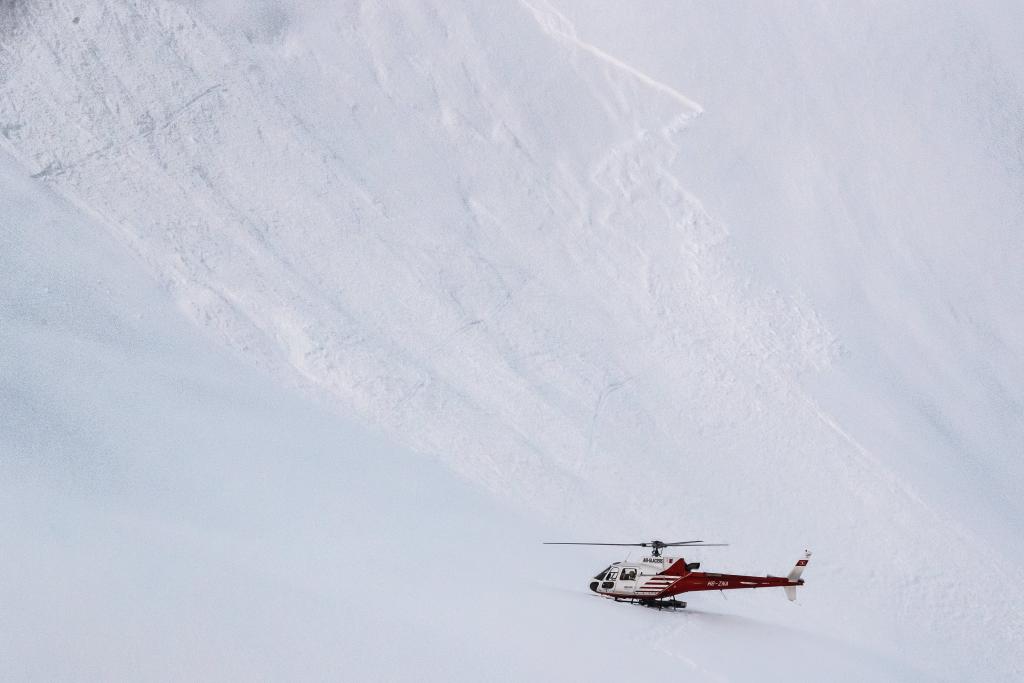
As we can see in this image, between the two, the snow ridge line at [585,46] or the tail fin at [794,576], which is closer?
the tail fin at [794,576]

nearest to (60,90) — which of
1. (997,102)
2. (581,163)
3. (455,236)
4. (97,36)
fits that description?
(97,36)

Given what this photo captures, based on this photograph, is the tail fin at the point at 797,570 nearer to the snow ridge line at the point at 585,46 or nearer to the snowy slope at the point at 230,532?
the snowy slope at the point at 230,532

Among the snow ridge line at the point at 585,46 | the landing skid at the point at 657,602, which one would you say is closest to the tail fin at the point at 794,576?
Result: the landing skid at the point at 657,602

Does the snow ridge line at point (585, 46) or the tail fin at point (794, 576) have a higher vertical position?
the snow ridge line at point (585, 46)

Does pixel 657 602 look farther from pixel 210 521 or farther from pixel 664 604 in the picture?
pixel 210 521

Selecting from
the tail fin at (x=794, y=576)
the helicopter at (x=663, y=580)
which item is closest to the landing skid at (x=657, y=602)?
the helicopter at (x=663, y=580)

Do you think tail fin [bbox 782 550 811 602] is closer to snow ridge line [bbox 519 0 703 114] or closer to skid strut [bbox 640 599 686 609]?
skid strut [bbox 640 599 686 609]
